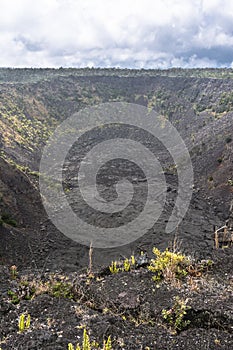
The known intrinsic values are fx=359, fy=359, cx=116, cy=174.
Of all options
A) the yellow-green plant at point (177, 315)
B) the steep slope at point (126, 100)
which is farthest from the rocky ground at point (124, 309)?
the steep slope at point (126, 100)

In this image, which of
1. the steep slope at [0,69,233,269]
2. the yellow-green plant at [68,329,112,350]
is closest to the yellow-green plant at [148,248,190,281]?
the yellow-green plant at [68,329,112,350]

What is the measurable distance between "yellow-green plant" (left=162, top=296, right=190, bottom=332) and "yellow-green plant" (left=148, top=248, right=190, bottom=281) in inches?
54.1

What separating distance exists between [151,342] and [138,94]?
69.3 meters

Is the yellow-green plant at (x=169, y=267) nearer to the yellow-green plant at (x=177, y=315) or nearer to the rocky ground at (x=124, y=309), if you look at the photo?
the rocky ground at (x=124, y=309)

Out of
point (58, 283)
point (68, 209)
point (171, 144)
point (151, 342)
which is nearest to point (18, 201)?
point (68, 209)

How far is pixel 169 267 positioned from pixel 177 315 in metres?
2.02

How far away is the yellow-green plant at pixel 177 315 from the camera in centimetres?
704

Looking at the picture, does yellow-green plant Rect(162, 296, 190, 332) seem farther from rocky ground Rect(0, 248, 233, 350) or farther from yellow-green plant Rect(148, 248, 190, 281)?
yellow-green plant Rect(148, 248, 190, 281)

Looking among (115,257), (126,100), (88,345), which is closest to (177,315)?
(88,345)

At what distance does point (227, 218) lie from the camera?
2388 centimetres

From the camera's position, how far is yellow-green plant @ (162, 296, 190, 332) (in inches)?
277

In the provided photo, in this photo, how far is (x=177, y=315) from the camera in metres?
7.25

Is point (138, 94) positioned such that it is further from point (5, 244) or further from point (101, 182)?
point (5, 244)

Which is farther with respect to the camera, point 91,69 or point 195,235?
point 91,69
